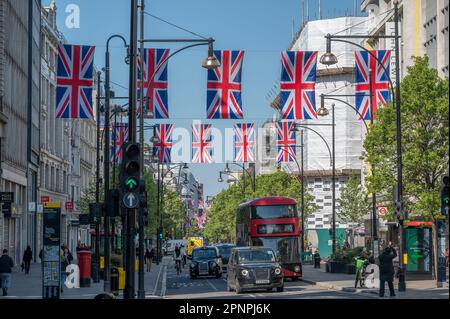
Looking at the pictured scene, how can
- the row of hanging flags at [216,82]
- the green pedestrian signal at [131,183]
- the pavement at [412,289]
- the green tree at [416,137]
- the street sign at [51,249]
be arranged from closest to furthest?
the green pedestrian signal at [131,183]
the street sign at [51,249]
the pavement at [412,289]
the row of hanging flags at [216,82]
the green tree at [416,137]

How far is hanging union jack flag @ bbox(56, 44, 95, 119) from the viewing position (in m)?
36.5

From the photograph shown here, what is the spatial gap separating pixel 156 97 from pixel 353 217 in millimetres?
58048

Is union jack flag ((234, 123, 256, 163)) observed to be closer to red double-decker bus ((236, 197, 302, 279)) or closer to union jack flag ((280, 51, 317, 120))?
red double-decker bus ((236, 197, 302, 279))

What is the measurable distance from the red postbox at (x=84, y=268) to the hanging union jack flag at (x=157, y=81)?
7.09 meters

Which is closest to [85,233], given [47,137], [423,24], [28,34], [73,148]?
[73,148]

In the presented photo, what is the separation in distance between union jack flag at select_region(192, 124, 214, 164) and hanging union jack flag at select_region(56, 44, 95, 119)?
1833 cm

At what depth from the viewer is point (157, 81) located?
37.8m

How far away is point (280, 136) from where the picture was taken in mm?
68688

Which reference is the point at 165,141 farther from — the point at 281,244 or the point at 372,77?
the point at 372,77

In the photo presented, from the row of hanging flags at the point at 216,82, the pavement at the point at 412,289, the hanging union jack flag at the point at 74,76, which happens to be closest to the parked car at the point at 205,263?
the pavement at the point at 412,289

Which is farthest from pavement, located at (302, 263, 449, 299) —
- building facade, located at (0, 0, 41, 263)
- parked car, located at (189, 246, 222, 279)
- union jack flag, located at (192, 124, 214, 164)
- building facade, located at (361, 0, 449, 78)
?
building facade, located at (0, 0, 41, 263)

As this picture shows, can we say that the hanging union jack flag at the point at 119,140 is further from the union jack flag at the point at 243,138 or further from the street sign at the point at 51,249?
the street sign at the point at 51,249

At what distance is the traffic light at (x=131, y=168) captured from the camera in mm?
21188

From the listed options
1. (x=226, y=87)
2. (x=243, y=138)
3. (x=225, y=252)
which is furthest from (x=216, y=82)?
(x=225, y=252)
